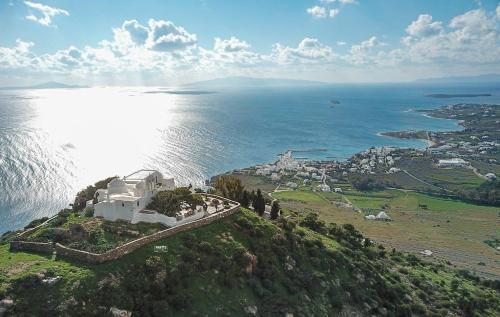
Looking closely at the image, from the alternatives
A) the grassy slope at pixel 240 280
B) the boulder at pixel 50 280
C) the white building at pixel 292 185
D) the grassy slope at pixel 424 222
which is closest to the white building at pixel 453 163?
the grassy slope at pixel 424 222

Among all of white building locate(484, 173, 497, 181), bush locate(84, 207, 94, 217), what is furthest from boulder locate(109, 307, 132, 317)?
white building locate(484, 173, 497, 181)

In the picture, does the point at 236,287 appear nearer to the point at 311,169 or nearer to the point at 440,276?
the point at 440,276

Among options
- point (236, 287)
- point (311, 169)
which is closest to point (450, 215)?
point (311, 169)

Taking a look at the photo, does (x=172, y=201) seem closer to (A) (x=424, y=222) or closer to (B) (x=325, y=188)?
(A) (x=424, y=222)

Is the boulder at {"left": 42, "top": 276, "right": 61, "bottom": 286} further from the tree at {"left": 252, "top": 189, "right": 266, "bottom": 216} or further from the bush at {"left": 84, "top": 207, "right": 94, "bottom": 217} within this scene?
the tree at {"left": 252, "top": 189, "right": 266, "bottom": 216}

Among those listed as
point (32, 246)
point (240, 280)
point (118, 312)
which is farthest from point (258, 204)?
point (32, 246)

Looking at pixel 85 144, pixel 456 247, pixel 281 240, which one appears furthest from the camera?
pixel 85 144

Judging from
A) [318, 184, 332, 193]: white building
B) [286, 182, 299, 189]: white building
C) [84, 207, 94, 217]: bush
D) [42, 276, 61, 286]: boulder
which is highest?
[84, 207, 94, 217]: bush
